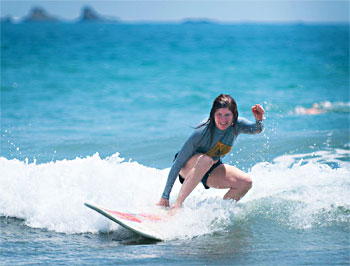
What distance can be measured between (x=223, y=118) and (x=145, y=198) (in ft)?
4.46

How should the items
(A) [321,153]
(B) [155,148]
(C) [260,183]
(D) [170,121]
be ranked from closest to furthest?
(C) [260,183]
(A) [321,153]
(B) [155,148]
(D) [170,121]

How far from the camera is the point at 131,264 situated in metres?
3.97

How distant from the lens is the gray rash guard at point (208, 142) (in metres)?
4.82

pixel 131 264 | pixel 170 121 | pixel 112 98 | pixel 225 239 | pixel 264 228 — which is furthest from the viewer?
pixel 112 98

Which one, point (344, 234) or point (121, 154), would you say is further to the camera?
point (121, 154)

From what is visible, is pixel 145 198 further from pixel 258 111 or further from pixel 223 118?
pixel 258 111

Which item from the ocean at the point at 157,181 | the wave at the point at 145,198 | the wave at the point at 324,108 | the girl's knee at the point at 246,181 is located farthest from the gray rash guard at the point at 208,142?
the wave at the point at 324,108

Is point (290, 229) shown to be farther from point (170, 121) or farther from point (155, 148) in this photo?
point (170, 121)

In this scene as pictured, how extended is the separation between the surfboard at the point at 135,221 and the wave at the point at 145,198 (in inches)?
3.7

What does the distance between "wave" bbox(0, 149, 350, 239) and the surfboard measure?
93mm

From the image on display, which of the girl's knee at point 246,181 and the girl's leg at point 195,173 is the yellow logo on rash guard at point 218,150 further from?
the girl's knee at point 246,181

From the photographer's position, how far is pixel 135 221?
181 inches

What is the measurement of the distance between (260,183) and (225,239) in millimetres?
1635

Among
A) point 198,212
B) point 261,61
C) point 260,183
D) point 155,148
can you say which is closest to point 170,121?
point 155,148
